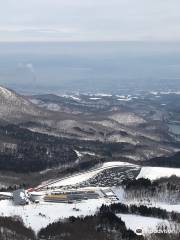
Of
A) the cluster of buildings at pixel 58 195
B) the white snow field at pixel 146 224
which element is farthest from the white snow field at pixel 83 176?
the white snow field at pixel 146 224

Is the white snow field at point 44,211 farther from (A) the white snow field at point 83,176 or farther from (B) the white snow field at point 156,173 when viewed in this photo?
(B) the white snow field at point 156,173

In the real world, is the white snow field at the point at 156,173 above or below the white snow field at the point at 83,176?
above

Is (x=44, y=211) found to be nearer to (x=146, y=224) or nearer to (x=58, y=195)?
(x=58, y=195)

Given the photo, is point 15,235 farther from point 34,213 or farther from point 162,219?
point 162,219

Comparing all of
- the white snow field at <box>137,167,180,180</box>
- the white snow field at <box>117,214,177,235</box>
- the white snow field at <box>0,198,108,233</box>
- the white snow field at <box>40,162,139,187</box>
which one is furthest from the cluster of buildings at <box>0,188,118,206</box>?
the white snow field at <box>137,167,180,180</box>

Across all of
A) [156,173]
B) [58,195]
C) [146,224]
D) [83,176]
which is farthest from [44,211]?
[156,173]

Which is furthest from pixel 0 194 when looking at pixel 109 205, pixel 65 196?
pixel 109 205
